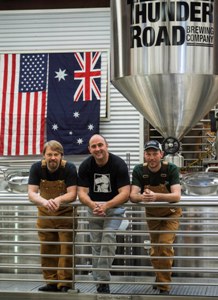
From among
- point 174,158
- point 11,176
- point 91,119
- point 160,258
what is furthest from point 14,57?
point 160,258

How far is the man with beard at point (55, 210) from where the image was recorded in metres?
6.86

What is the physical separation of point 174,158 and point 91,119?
7.26 m

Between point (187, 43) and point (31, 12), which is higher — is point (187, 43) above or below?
below

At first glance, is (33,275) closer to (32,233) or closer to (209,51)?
(32,233)

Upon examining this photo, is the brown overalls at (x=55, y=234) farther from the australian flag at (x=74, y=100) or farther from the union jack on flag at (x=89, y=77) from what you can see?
the union jack on flag at (x=89, y=77)

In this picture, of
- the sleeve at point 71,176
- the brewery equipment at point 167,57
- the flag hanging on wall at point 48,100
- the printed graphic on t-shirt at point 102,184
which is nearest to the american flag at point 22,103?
the flag hanging on wall at point 48,100

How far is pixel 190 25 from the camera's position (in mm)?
5246

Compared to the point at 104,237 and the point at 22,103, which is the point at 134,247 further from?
the point at 22,103

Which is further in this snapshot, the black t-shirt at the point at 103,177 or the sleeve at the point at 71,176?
the sleeve at the point at 71,176

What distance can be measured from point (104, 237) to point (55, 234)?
0.65 metres

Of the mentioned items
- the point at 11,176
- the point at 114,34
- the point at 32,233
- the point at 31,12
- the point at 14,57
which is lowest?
the point at 32,233

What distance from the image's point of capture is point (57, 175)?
23.0 ft

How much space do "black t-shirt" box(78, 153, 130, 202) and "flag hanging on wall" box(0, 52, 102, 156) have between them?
8282 mm

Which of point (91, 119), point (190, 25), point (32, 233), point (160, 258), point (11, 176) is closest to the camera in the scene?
point (190, 25)
